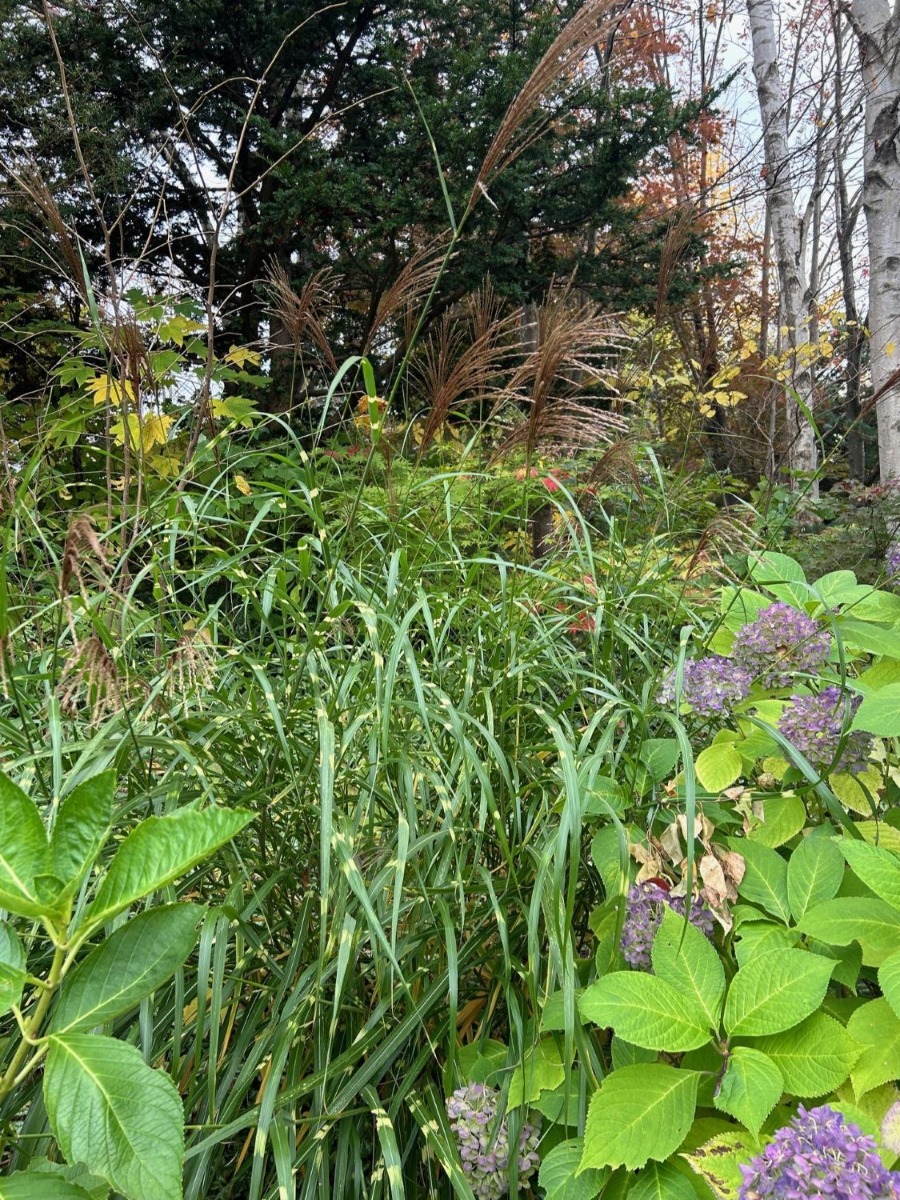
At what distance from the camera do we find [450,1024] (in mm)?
911

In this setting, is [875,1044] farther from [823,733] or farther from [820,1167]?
[823,733]

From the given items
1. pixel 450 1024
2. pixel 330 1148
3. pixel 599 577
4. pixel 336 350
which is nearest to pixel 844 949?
pixel 450 1024

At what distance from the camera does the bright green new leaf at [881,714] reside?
898 mm

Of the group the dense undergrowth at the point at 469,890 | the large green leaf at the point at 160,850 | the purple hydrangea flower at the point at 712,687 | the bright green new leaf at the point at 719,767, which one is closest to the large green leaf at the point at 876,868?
the dense undergrowth at the point at 469,890

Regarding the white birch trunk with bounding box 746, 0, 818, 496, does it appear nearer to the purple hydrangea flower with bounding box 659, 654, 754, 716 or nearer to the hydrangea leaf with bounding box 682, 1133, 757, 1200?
the purple hydrangea flower with bounding box 659, 654, 754, 716

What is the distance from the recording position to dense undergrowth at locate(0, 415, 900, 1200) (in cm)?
80

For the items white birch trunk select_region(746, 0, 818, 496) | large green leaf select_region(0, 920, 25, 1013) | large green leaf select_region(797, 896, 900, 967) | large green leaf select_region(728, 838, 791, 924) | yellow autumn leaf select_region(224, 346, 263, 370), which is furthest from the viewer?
white birch trunk select_region(746, 0, 818, 496)

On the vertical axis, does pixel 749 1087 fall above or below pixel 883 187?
below

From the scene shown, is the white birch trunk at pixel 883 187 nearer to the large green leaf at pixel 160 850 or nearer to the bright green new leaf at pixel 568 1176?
the bright green new leaf at pixel 568 1176

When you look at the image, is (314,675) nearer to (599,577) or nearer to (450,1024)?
(450,1024)

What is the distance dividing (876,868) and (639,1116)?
1.09ft

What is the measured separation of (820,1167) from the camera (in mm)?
593

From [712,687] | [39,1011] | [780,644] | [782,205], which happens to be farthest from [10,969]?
[782,205]

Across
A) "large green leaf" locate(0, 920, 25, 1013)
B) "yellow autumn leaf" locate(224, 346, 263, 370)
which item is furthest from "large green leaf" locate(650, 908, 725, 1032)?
"yellow autumn leaf" locate(224, 346, 263, 370)
